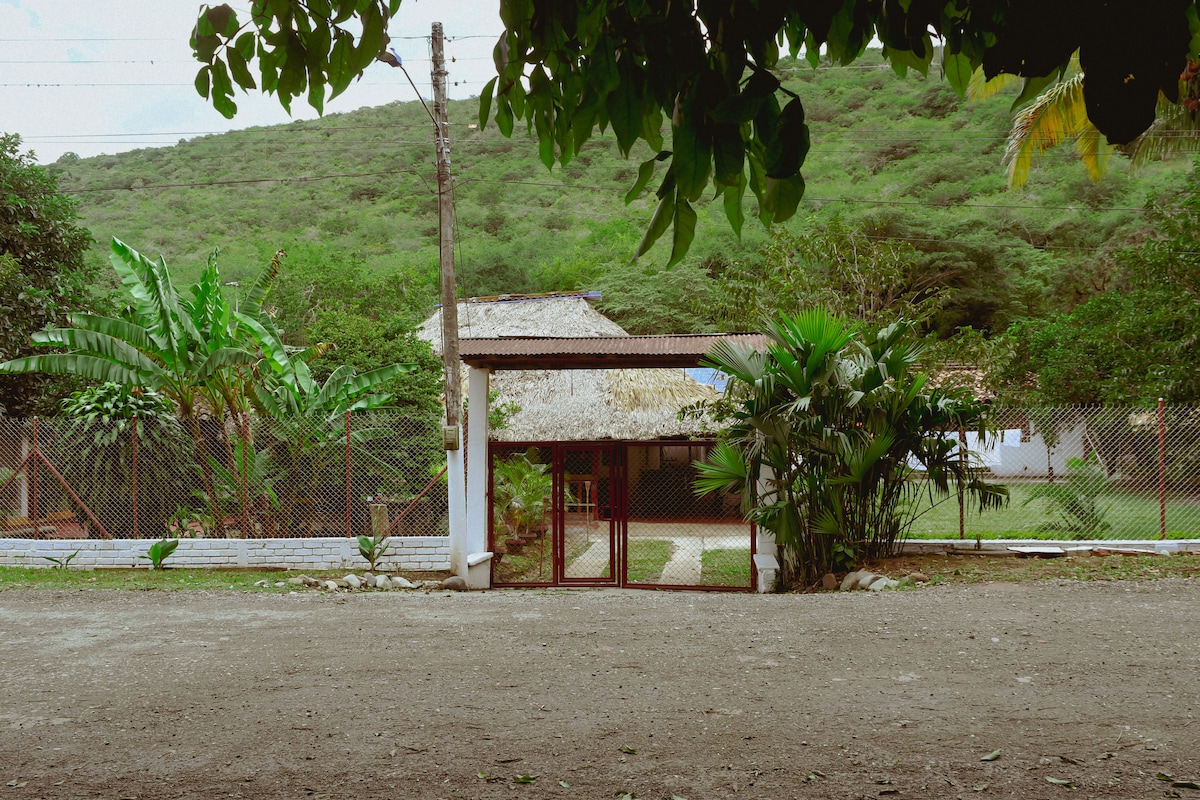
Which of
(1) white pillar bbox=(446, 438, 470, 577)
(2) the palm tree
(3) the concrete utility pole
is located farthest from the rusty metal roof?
(2) the palm tree

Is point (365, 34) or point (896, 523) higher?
point (365, 34)

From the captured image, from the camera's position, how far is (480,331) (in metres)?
26.7

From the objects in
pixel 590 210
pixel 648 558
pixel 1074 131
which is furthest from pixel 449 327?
pixel 590 210

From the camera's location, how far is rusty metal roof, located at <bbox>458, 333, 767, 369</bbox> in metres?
10.3

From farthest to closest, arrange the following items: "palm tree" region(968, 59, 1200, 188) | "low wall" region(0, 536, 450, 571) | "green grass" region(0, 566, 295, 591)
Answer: "palm tree" region(968, 59, 1200, 188) → "low wall" region(0, 536, 450, 571) → "green grass" region(0, 566, 295, 591)

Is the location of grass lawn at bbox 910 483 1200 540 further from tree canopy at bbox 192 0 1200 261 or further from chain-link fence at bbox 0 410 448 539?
tree canopy at bbox 192 0 1200 261

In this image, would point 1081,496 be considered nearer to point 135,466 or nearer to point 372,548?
point 372,548

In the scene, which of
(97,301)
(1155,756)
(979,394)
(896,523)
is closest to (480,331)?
(97,301)

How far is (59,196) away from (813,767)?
16250mm

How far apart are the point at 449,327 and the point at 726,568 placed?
5.06m

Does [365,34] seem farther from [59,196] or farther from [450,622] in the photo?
[59,196]

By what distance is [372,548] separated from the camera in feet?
36.8

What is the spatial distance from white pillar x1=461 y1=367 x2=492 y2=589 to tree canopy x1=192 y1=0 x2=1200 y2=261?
847 cm

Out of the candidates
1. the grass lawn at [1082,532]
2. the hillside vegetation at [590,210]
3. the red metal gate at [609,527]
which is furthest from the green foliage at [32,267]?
the grass lawn at [1082,532]
